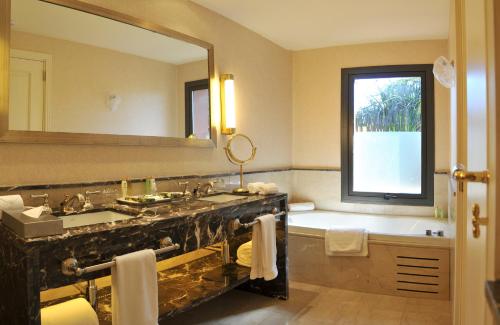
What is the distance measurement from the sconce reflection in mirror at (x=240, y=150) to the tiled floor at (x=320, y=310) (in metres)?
0.89

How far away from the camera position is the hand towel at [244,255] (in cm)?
264

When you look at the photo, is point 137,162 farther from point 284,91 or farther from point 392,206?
point 392,206

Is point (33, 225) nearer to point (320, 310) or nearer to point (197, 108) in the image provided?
point (197, 108)

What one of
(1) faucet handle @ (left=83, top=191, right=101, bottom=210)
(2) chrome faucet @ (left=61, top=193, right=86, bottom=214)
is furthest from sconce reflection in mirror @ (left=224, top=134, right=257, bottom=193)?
(2) chrome faucet @ (left=61, top=193, right=86, bottom=214)

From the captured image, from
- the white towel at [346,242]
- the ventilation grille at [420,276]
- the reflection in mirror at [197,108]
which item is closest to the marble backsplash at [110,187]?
the reflection in mirror at [197,108]

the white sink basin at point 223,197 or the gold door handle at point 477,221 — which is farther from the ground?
the gold door handle at point 477,221

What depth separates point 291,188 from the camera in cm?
426

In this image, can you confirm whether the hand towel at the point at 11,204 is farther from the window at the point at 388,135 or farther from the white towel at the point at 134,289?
the window at the point at 388,135

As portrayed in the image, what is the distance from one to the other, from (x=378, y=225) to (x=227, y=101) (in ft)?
6.27

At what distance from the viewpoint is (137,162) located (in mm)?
2338

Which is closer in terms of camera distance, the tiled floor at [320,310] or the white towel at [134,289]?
the white towel at [134,289]

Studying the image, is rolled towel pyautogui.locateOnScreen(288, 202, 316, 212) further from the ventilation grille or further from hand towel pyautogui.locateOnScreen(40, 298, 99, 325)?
hand towel pyautogui.locateOnScreen(40, 298, 99, 325)

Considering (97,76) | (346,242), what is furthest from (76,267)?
(346,242)

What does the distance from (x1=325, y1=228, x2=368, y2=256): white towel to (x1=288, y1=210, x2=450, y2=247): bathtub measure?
66mm
